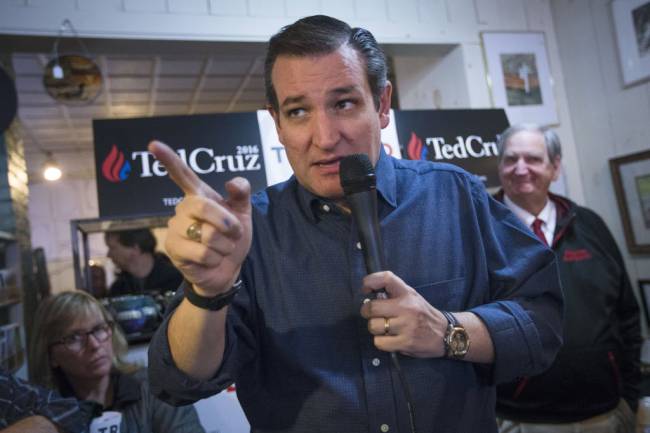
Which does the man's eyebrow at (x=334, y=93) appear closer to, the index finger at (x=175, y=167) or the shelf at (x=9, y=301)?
the index finger at (x=175, y=167)

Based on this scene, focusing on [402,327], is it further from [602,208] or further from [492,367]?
[602,208]

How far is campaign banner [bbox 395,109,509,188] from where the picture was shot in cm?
236

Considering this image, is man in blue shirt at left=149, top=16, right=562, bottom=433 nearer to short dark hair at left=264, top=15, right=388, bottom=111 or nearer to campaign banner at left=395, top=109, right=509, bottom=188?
short dark hair at left=264, top=15, right=388, bottom=111

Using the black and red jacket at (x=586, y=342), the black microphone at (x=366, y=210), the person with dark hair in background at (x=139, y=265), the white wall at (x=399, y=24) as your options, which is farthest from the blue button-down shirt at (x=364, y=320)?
the white wall at (x=399, y=24)

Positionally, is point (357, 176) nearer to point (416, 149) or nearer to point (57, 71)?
point (416, 149)

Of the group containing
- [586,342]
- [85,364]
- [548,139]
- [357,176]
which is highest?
[548,139]

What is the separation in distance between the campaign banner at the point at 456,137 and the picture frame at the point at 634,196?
680mm

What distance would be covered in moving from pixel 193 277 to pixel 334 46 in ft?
1.84

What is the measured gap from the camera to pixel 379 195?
1.02 meters

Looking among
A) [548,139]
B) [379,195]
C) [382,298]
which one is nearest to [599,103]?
[548,139]

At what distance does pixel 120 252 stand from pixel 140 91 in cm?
281

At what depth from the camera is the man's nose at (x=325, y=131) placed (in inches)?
36.3

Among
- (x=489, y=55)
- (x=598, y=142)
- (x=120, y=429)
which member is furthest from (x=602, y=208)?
(x=120, y=429)

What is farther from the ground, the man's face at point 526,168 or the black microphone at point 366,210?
the man's face at point 526,168
